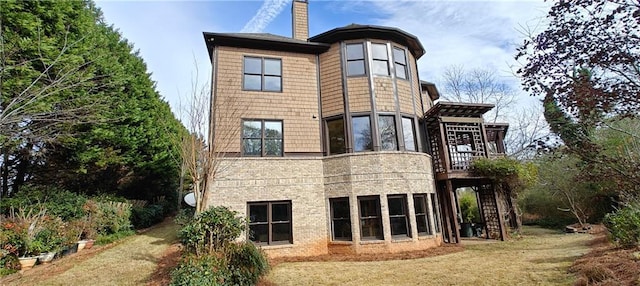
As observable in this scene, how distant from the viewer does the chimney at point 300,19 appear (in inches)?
552

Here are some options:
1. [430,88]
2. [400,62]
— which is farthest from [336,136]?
[430,88]

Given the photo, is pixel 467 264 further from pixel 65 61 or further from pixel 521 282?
pixel 65 61

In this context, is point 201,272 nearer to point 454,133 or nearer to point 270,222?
point 270,222

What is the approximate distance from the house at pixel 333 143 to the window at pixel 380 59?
5 cm

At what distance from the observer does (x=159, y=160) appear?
17703mm

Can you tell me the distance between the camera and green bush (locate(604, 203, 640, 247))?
783 centimetres

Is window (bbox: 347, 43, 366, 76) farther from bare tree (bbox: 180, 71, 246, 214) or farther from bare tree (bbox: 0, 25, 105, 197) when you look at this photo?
bare tree (bbox: 0, 25, 105, 197)

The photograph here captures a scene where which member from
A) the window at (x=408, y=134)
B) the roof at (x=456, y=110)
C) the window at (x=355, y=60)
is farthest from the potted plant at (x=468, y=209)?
the window at (x=355, y=60)

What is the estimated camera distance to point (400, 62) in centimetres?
1303

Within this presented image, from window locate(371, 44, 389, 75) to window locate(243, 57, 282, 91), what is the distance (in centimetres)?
405

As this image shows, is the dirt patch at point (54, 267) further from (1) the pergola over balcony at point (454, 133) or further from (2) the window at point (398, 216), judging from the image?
(1) the pergola over balcony at point (454, 133)

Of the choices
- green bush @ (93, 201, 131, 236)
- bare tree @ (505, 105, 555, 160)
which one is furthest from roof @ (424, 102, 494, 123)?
green bush @ (93, 201, 131, 236)

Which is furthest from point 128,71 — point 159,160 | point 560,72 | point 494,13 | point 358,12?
point 560,72

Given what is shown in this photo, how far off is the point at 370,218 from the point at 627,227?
7.23 m
